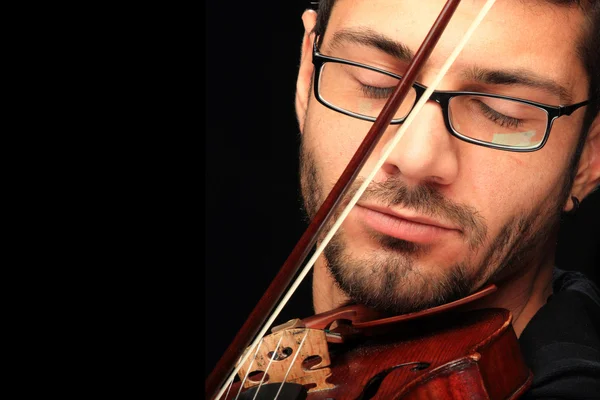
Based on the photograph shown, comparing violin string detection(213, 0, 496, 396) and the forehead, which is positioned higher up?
the forehead

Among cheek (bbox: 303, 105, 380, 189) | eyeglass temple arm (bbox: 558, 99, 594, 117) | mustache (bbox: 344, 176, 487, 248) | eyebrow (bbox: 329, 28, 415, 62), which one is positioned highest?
eyebrow (bbox: 329, 28, 415, 62)

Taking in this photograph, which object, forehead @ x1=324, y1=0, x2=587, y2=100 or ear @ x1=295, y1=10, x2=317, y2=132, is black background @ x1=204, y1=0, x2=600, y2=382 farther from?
forehead @ x1=324, y1=0, x2=587, y2=100

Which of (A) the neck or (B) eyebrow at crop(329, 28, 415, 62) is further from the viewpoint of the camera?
(A) the neck

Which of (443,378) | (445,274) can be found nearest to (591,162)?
(445,274)

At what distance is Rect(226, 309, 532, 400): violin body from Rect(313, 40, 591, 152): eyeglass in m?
0.22

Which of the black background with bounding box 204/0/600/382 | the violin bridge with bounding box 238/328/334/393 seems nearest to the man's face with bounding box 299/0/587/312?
the violin bridge with bounding box 238/328/334/393

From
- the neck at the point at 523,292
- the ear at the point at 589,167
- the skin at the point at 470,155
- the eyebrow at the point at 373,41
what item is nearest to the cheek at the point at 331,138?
the skin at the point at 470,155

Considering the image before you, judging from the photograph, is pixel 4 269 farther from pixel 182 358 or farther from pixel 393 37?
pixel 393 37

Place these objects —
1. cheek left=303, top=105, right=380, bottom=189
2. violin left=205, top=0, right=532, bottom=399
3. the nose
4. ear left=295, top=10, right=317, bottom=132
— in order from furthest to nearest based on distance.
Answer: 1. ear left=295, top=10, right=317, bottom=132
2. cheek left=303, top=105, right=380, bottom=189
3. the nose
4. violin left=205, top=0, right=532, bottom=399

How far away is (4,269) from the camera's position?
2.59 ft

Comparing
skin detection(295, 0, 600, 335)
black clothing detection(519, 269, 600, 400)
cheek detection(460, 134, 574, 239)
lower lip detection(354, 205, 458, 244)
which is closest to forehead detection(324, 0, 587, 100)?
skin detection(295, 0, 600, 335)

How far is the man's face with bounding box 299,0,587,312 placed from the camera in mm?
1082

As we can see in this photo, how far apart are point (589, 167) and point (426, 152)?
0.34 meters

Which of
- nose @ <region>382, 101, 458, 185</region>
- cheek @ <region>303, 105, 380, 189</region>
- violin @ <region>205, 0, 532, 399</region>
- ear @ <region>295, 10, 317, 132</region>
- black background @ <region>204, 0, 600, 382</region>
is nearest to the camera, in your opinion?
violin @ <region>205, 0, 532, 399</region>
